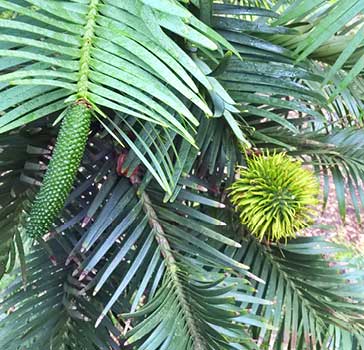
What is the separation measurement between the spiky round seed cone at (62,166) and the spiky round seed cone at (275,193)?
0.24 meters

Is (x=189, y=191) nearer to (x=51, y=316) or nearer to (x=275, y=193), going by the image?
(x=275, y=193)

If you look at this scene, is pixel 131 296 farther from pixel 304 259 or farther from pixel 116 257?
pixel 304 259

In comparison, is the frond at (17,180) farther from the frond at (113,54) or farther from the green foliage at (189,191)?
the frond at (113,54)

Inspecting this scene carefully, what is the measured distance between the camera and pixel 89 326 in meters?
0.60

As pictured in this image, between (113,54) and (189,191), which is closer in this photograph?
(113,54)

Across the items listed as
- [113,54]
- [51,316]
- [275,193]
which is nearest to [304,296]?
[275,193]

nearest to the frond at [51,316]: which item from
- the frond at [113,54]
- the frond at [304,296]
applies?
the frond at [304,296]

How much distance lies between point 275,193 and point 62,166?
0.87 ft

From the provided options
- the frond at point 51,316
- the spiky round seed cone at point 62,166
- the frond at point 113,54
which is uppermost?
the frond at point 113,54

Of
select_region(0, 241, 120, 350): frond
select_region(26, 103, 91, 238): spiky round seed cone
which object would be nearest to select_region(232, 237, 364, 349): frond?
select_region(0, 241, 120, 350): frond

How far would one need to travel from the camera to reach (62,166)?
34 centimetres

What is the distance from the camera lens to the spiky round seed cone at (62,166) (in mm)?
303

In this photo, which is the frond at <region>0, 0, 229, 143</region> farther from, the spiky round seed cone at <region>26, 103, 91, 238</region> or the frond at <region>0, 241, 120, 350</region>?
the frond at <region>0, 241, 120, 350</region>

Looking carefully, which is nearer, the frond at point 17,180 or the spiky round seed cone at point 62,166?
the spiky round seed cone at point 62,166
